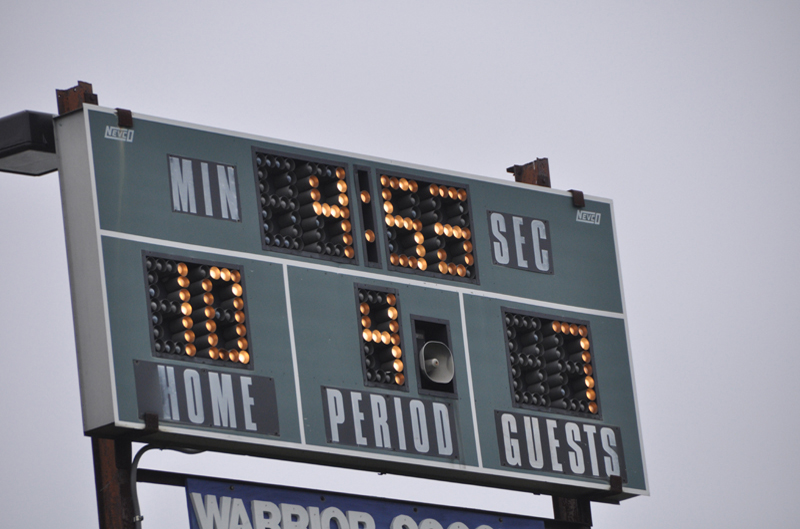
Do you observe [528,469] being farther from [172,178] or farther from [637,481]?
[172,178]

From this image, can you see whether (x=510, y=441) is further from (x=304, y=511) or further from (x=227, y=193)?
(x=227, y=193)

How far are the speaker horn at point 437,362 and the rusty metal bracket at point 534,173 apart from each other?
8.75 feet

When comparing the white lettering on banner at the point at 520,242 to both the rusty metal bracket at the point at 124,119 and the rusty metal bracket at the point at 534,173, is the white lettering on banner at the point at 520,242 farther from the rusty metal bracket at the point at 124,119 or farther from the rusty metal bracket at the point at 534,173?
the rusty metal bracket at the point at 124,119

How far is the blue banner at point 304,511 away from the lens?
1588 cm

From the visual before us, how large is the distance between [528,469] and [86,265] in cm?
442

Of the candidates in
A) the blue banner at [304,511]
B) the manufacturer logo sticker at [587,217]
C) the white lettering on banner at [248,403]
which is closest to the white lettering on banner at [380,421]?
the blue banner at [304,511]

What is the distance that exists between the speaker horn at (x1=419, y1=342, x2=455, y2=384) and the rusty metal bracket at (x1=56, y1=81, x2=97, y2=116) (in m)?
3.46

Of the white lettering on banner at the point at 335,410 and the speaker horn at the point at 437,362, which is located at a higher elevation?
the speaker horn at the point at 437,362

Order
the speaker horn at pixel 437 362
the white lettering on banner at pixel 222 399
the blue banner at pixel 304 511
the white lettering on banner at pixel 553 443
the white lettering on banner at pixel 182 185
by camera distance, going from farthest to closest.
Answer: the white lettering on banner at pixel 553 443
the speaker horn at pixel 437 362
the white lettering on banner at pixel 182 185
the blue banner at pixel 304 511
the white lettering on banner at pixel 222 399

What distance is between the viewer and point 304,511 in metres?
16.5

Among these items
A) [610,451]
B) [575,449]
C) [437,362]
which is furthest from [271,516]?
[610,451]

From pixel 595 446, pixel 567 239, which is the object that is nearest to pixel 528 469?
pixel 595 446

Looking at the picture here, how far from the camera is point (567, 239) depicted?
18891mm

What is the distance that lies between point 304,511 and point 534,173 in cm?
462
